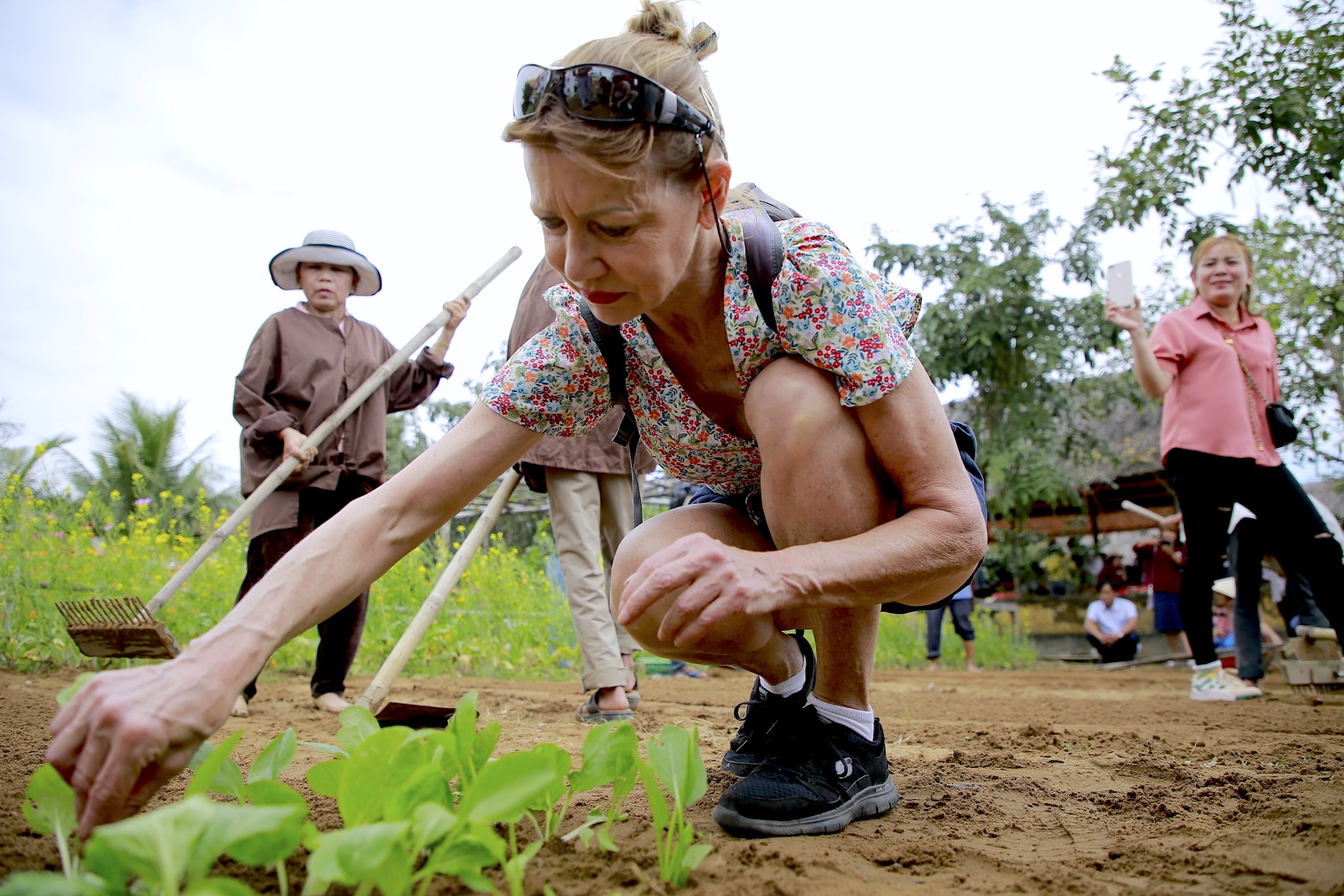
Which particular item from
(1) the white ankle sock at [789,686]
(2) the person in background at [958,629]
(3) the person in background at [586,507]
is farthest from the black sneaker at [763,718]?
(2) the person in background at [958,629]

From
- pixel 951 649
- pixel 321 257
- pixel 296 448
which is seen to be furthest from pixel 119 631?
pixel 951 649

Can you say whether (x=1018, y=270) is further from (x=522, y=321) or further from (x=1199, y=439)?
(x=522, y=321)

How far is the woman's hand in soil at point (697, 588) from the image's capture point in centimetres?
114

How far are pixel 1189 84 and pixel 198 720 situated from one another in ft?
25.6

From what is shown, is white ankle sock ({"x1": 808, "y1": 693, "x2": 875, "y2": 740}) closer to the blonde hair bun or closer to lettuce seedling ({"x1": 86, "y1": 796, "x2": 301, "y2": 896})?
lettuce seedling ({"x1": 86, "y1": 796, "x2": 301, "y2": 896})

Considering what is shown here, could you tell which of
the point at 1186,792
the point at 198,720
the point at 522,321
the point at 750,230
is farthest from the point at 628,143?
the point at 522,321

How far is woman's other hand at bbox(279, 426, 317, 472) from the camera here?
341cm

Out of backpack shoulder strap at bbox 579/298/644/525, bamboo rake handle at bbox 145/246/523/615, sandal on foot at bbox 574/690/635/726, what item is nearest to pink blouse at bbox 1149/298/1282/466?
sandal on foot at bbox 574/690/635/726

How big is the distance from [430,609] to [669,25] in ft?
7.48

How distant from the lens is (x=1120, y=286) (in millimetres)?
4145

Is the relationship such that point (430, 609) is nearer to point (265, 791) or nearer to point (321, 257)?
point (321, 257)

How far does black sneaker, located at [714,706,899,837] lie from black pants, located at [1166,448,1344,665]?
286cm

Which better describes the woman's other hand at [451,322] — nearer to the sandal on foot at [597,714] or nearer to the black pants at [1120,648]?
the sandal on foot at [597,714]

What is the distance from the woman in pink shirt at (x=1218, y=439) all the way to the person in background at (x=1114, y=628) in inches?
220
